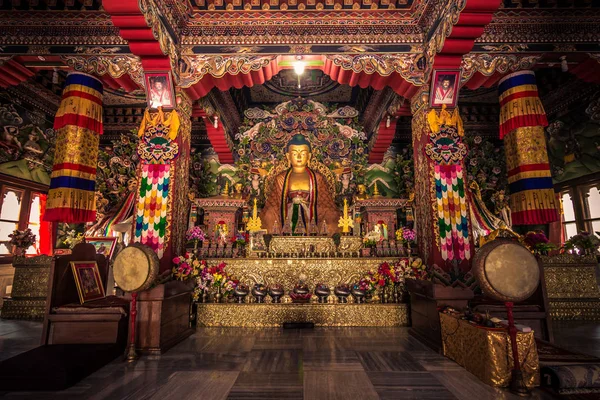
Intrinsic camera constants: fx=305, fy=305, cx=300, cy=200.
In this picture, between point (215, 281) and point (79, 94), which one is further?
point (79, 94)

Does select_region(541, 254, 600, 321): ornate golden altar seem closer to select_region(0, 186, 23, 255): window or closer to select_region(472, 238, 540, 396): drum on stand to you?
select_region(472, 238, 540, 396): drum on stand

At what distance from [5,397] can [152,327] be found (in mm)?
1490

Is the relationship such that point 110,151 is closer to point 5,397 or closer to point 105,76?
point 105,76

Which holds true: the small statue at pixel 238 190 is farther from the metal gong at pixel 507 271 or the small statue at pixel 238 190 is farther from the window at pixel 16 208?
the metal gong at pixel 507 271

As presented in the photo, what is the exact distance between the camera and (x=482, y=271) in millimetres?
2891

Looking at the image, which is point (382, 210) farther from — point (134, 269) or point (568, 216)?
point (134, 269)

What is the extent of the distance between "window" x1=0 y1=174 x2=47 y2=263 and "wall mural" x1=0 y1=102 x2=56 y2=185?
9.1 inches

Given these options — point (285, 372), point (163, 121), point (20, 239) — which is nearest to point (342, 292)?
point (285, 372)

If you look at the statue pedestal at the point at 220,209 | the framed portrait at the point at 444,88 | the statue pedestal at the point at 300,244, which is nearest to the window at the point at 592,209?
the framed portrait at the point at 444,88

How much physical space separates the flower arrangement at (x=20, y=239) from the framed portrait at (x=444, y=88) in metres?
9.24

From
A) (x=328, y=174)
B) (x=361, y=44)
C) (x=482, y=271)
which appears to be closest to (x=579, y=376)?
(x=482, y=271)

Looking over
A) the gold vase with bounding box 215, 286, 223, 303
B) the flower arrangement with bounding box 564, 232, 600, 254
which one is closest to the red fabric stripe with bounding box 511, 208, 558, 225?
the flower arrangement with bounding box 564, 232, 600, 254

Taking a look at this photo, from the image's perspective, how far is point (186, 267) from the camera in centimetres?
539

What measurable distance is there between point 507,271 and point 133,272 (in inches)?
161
